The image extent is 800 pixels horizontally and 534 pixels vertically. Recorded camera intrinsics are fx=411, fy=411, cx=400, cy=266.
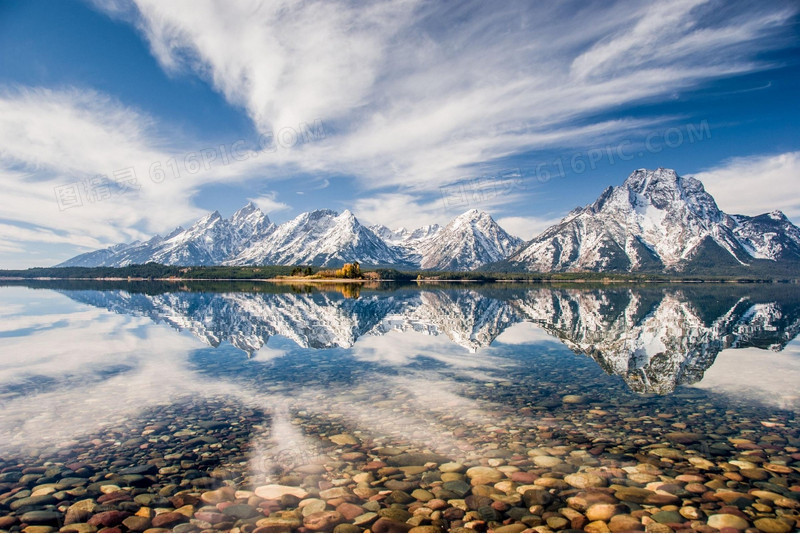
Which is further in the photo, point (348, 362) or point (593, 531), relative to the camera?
point (348, 362)

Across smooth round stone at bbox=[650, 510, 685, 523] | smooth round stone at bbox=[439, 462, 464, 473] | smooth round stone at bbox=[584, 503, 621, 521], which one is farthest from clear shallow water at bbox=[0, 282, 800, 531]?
smooth round stone at bbox=[439, 462, 464, 473]

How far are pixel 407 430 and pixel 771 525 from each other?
1118cm

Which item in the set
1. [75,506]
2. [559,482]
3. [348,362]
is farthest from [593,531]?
[348,362]

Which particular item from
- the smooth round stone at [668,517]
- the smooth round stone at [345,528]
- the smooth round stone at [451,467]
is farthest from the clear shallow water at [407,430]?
the smooth round stone at [451,467]

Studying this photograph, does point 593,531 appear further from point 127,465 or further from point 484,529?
point 127,465

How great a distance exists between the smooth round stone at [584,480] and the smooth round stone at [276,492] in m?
7.90

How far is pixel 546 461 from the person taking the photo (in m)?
13.9

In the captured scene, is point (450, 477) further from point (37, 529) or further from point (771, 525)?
point (37, 529)

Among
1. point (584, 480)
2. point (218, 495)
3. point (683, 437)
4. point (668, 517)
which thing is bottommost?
point (683, 437)

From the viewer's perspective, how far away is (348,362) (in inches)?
1244

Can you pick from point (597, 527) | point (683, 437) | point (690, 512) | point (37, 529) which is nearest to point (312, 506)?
point (37, 529)

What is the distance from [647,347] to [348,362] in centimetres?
2685

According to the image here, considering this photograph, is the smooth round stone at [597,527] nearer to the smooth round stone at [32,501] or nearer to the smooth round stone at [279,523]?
the smooth round stone at [279,523]

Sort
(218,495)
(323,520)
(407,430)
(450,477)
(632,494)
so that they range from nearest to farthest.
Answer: (323,520), (632,494), (218,495), (450,477), (407,430)
